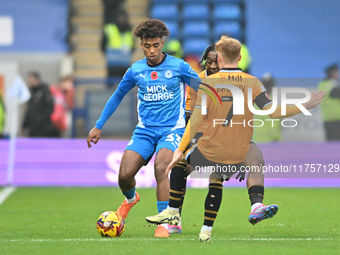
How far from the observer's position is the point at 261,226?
6.41m

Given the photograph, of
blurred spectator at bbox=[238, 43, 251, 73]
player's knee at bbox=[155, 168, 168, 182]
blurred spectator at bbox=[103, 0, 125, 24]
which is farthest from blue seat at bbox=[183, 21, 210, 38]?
player's knee at bbox=[155, 168, 168, 182]

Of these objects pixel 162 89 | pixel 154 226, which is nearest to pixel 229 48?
pixel 162 89

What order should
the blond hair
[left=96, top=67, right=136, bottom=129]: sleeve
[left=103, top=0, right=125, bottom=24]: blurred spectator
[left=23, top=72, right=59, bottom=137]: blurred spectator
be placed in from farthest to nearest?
[left=103, top=0, right=125, bottom=24]: blurred spectator < [left=23, top=72, right=59, bottom=137]: blurred spectator < [left=96, top=67, right=136, bottom=129]: sleeve < the blond hair

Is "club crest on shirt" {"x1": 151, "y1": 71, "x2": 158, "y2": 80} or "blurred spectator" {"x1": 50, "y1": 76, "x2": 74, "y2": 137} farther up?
"club crest on shirt" {"x1": 151, "y1": 71, "x2": 158, "y2": 80}

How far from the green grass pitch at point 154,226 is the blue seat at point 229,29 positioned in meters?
7.87

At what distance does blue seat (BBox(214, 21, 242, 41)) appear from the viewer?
17578mm

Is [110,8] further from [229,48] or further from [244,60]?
[229,48]

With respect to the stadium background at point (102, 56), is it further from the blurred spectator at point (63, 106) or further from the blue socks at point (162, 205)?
the blue socks at point (162, 205)

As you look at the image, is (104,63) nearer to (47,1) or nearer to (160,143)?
(47,1)

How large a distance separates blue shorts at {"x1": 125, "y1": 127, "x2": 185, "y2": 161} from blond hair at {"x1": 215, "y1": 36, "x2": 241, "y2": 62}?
116cm

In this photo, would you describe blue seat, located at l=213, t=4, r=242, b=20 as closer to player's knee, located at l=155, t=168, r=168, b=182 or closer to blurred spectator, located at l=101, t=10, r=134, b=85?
blurred spectator, located at l=101, t=10, r=134, b=85

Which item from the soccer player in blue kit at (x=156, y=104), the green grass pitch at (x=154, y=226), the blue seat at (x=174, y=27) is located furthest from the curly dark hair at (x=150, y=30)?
the blue seat at (x=174, y=27)

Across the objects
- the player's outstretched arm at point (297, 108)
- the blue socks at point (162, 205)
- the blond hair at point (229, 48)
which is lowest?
the blue socks at point (162, 205)

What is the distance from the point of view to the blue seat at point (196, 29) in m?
17.9
